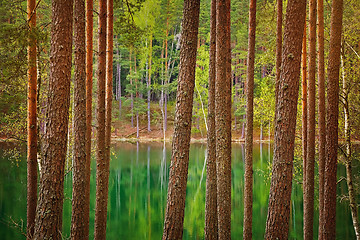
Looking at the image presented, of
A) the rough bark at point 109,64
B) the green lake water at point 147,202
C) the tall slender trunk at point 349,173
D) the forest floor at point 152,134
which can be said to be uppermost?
the rough bark at point 109,64

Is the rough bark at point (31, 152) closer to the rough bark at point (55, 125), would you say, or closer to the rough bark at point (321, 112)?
the rough bark at point (55, 125)

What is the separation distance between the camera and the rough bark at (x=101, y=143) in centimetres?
763

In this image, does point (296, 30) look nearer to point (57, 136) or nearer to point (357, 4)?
point (57, 136)

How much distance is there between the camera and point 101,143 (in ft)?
25.2

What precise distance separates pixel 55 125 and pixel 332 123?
17.2 feet

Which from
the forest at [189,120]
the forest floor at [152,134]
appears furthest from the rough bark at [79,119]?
the forest floor at [152,134]

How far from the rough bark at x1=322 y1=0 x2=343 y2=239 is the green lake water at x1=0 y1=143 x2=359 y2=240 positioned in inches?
172

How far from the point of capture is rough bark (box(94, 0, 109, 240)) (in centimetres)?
763

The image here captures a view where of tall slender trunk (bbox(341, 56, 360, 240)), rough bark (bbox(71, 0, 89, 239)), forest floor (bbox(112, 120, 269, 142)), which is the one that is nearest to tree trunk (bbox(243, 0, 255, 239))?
tall slender trunk (bbox(341, 56, 360, 240))

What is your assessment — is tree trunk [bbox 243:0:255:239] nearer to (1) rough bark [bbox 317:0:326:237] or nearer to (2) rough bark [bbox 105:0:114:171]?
(1) rough bark [bbox 317:0:326:237]

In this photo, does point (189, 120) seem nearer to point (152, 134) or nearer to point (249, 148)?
point (249, 148)

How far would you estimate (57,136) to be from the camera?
4664 millimetres

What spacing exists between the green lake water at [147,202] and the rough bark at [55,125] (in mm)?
2440

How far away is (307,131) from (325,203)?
2625 mm
